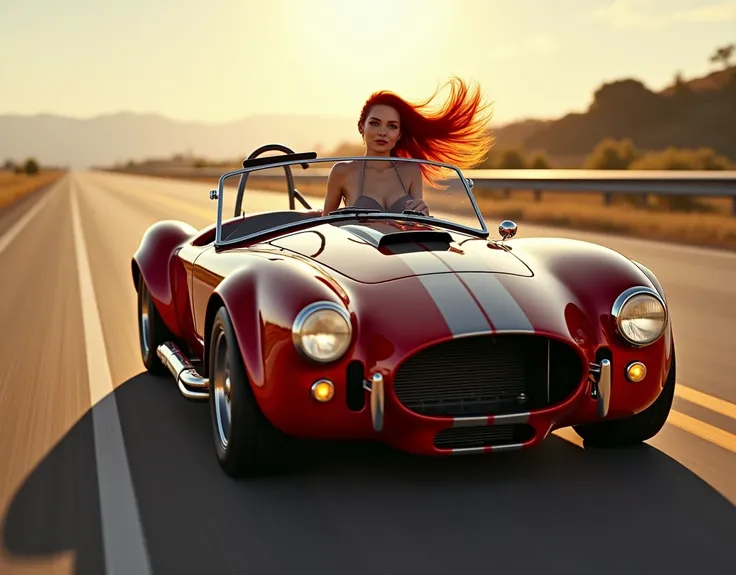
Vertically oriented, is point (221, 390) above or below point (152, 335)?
above

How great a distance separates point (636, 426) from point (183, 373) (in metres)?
2.16

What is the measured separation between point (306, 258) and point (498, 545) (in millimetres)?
1725

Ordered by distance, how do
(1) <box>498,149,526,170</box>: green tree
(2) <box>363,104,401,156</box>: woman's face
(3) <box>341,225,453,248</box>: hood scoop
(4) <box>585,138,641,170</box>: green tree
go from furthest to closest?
1. (1) <box>498,149,526,170</box>: green tree
2. (4) <box>585,138,641,170</box>: green tree
3. (2) <box>363,104,401,156</box>: woman's face
4. (3) <box>341,225,453,248</box>: hood scoop

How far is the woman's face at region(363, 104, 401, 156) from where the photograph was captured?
21.0ft

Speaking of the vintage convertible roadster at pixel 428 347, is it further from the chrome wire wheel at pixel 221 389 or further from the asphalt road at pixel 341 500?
the asphalt road at pixel 341 500

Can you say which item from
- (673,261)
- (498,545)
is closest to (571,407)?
(498,545)

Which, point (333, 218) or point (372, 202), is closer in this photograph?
point (333, 218)

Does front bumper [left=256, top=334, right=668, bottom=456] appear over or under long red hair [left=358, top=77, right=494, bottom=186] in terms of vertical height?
under

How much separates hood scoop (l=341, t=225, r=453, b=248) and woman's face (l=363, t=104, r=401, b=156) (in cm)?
127

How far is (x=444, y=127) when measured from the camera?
22.6 feet

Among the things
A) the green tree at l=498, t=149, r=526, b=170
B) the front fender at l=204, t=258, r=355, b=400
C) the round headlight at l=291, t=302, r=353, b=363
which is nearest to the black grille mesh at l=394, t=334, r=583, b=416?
the round headlight at l=291, t=302, r=353, b=363

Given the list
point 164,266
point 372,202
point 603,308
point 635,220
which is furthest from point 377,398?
point 635,220

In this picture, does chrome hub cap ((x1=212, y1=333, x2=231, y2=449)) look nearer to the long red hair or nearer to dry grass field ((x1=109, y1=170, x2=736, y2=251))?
the long red hair

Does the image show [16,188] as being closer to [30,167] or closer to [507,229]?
[507,229]
